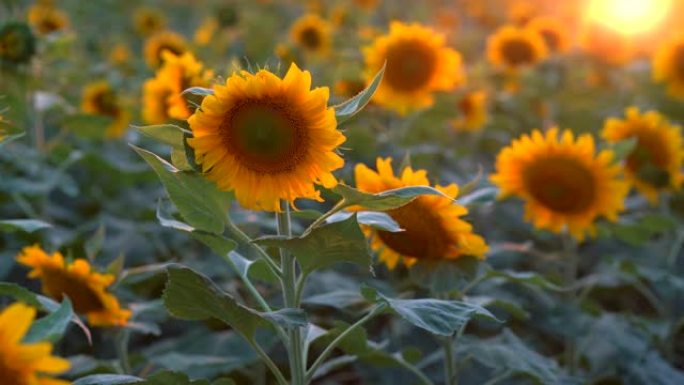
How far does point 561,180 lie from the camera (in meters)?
2.18

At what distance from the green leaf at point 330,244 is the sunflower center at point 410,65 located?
1.69m

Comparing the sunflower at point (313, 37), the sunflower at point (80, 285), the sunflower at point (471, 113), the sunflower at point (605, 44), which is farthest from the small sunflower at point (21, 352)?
the sunflower at point (605, 44)

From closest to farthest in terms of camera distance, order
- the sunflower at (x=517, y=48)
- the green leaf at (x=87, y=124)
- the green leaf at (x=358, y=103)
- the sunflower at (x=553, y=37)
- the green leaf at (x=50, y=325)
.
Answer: the green leaf at (x=50, y=325)
the green leaf at (x=358, y=103)
the green leaf at (x=87, y=124)
the sunflower at (x=517, y=48)
the sunflower at (x=553, y=37)

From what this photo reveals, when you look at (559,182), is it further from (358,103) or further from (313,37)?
(313,37)

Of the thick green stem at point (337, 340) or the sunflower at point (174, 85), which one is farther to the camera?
the sunflower at point (174, 85)

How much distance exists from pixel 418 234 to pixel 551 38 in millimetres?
2836

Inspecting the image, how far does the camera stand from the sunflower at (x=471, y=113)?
3725 millimetres

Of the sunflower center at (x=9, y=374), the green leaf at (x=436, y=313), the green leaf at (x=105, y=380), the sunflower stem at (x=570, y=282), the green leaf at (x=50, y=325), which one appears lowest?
the sunflower center at (x=9, y=374)

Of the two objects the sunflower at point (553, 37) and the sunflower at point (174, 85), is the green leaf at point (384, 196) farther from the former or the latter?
the sunflower at point (553, 37)

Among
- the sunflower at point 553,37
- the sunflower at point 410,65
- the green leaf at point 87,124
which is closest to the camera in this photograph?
the green leaf at point 87,124

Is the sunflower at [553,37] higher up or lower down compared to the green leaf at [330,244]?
higher up

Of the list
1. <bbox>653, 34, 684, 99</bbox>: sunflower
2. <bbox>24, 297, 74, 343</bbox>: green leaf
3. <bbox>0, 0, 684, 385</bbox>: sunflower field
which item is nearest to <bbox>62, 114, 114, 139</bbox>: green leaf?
<bbox>0, 0, 684, 385</bbox>: sunflower field

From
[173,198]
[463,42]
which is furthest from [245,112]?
[463,42]

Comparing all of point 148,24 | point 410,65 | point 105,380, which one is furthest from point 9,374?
point 148,24
